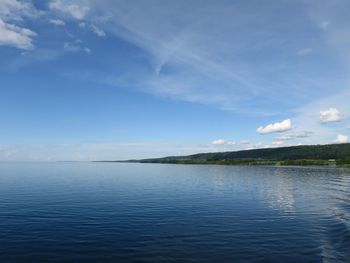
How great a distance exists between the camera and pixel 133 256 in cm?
2867

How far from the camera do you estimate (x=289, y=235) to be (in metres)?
36.5

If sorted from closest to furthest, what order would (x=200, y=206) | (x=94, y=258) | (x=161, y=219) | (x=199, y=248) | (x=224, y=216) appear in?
(x=94, y=258), (x=199, y=248), (x=161, y=219), (x=224, y=216), (x=200, y=206)

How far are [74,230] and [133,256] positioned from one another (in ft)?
39.3

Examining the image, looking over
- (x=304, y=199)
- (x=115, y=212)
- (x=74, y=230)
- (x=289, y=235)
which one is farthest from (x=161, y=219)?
(x=304, y=199)

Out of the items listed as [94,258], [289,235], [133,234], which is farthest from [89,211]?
[289,235]

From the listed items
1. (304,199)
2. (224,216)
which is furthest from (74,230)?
(304,199)

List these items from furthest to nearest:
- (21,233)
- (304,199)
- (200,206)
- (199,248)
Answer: (304,199)
(200,206)
(21,233)
(199,248)

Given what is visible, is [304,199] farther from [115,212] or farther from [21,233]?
[21,233]

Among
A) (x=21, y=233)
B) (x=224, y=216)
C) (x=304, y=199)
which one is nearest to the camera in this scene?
(x=21, y=233)

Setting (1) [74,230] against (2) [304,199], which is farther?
(2) [304,199]

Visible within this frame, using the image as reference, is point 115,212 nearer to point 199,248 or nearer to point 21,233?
point 21,233

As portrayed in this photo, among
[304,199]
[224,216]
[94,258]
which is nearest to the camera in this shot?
[94,258]

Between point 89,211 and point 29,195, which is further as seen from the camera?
point 29,195

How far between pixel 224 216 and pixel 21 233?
26.5 metres
